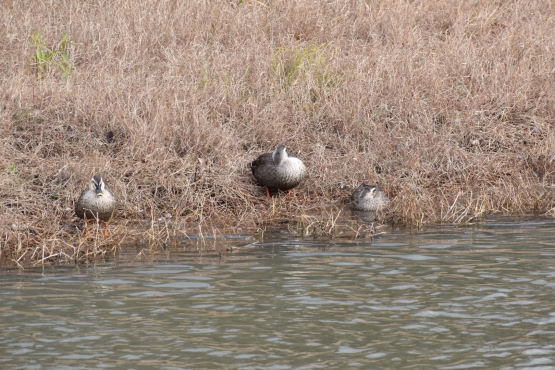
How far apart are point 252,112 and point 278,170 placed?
1.66m

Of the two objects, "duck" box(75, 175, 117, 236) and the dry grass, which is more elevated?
the dry grass

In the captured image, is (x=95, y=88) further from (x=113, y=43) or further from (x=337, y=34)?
(x=337, y=34)

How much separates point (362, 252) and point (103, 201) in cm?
305

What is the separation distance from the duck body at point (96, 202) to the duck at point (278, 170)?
2.24 m

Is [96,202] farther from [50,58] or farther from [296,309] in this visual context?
[50,58]

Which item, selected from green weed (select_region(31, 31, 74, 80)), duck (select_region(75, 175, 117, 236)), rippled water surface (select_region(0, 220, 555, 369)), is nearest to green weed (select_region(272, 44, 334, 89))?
green weed (select_region(31, 31, 74, 80))

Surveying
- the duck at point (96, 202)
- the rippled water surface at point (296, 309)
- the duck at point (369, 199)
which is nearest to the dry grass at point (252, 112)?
the duck at point (369, 199)

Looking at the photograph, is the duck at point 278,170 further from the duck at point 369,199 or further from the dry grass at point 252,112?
the duck at point 369,199

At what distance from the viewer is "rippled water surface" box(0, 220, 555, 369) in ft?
19.6

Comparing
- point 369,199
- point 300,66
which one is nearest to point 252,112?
point 300,66

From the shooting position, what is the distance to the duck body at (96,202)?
32.1ft

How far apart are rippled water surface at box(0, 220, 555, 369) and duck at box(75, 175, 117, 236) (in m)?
1.20

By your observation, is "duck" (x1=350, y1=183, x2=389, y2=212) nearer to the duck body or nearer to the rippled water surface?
the rippled water surface

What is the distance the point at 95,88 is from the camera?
498 inches
